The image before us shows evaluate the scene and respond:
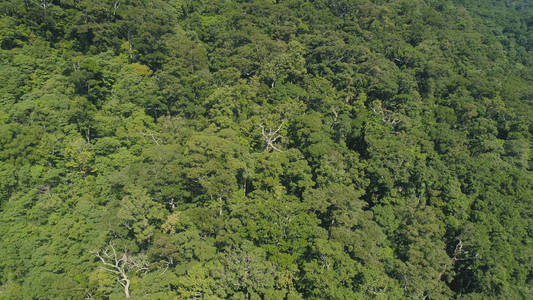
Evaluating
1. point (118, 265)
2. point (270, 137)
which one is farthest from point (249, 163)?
point (118, 265)

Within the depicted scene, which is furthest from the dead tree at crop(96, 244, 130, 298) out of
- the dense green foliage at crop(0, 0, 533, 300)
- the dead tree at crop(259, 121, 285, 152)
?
the dead tree at crop(259, 121, 285, 152)

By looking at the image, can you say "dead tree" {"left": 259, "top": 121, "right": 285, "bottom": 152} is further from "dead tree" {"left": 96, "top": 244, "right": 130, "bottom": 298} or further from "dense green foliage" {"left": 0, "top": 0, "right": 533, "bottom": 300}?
"dead tree" {"left": 96, "top": 244, "right": 130, "bottom": 298}

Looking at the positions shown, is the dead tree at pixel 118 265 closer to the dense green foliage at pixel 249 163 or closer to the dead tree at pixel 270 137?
the dense green foliage at pixel 249 163

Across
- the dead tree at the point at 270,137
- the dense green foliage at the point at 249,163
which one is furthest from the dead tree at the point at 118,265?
the dead tree at the point at 270,137

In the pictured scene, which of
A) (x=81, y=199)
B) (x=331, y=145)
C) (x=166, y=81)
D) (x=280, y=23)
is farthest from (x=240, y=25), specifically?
(x=81, y=199)

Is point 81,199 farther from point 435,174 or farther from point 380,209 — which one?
point 435,174
